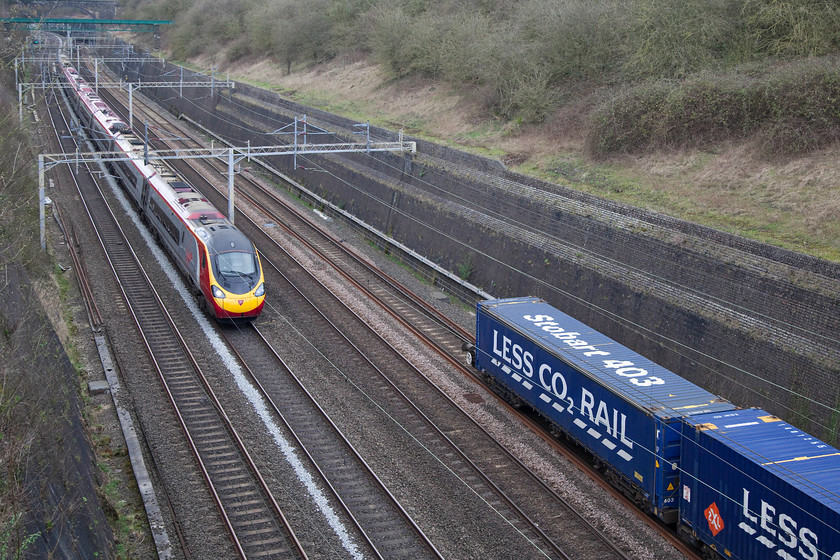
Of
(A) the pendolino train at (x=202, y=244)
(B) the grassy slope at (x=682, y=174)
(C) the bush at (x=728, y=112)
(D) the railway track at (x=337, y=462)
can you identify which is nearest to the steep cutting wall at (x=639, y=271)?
(B) the grassy slope at (x=682, y=174)

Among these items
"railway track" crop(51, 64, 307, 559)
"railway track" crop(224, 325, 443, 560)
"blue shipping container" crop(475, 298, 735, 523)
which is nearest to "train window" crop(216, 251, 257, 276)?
"railway track" crop(224, 325, 443, 560)

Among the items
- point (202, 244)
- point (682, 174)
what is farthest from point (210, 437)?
point (682, 174)

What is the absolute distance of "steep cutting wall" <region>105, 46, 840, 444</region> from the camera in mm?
16219

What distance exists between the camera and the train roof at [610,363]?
13336 mm

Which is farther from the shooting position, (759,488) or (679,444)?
(679,444)

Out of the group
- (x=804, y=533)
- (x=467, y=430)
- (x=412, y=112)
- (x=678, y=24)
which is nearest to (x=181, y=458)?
(x=467, y=430)

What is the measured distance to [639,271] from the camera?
807 inches

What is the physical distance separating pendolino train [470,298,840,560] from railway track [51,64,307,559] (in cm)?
601

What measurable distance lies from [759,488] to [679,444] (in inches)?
77.0

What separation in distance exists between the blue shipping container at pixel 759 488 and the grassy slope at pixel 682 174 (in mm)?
7125

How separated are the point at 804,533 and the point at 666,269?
10.3 m

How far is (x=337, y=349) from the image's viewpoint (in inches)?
824

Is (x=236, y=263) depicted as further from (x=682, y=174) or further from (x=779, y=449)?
(x=779, y=449)

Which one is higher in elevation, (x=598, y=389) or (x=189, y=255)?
(x=189, y=255)
